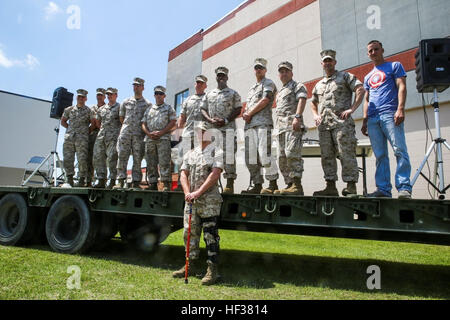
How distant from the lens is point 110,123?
5863 mm

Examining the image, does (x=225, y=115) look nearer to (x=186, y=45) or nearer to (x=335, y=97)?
(x=335, y=97)

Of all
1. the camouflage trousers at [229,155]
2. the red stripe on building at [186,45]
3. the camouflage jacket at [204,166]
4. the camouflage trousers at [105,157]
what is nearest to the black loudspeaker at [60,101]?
the camouflage trousers at [105,157]

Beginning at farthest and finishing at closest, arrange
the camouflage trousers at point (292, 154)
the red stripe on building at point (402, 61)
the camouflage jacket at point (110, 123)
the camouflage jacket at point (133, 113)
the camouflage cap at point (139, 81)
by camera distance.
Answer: the red stripe on building at point (402, 61), the camouflage jacket at point (110, 123), the camouflage cap at point (139, 81), the camouflage jacket at point (133, 113), the camouflage trousers at point (292, 154)

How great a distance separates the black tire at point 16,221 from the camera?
5.38 meters

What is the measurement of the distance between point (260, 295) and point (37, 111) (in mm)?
11828

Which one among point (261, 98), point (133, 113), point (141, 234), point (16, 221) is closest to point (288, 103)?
point (261, 98)

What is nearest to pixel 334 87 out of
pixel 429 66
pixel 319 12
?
pixel 429 66

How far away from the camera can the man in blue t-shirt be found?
338cm

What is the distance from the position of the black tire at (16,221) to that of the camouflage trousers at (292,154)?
14.4 ft

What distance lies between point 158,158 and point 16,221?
293cm

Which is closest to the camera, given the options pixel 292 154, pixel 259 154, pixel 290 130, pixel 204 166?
pixel 204 166

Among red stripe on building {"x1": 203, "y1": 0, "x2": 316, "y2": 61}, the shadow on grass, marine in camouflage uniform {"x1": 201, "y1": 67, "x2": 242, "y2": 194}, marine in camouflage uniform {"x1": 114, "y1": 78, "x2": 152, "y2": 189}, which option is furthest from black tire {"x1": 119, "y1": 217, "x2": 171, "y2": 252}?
red stripe on building {"x1": 203, "y1": 0, "x2": 316, "y2": 61}

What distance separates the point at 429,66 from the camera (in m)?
3.65

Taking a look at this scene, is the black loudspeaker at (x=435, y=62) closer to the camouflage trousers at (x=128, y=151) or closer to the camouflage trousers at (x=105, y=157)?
the camouflage trousers at (x=128, y=151)
